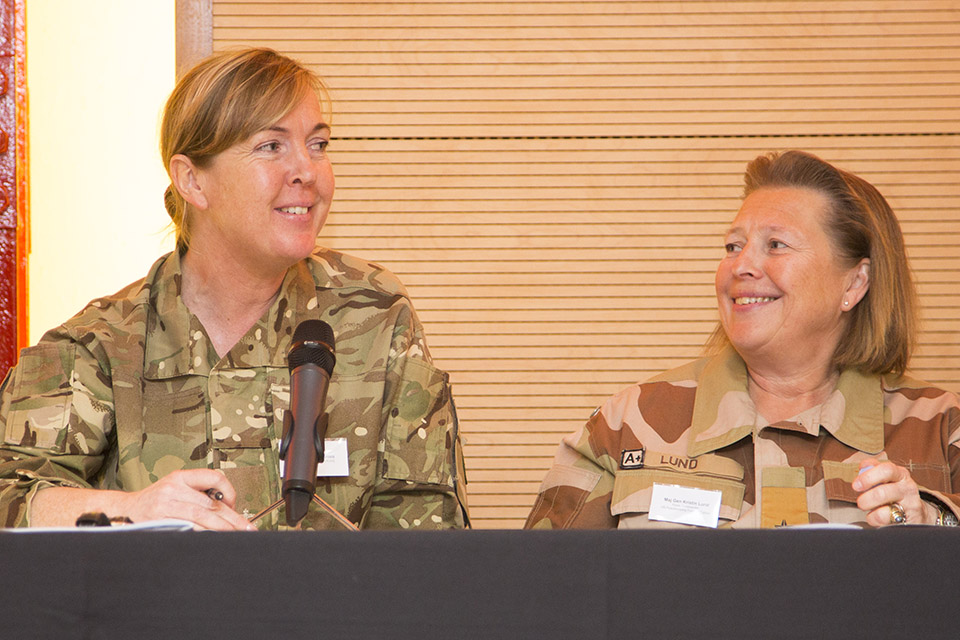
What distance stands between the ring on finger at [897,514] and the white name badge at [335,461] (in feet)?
3.41

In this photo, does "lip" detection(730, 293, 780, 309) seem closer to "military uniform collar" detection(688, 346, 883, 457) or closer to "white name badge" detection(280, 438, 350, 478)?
"military uniform collar" detection(688, 346, 883, 457)

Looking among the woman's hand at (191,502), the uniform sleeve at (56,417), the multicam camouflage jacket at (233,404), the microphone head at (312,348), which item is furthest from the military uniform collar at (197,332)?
the microphone head at (312,348)

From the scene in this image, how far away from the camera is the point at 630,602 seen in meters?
1.09

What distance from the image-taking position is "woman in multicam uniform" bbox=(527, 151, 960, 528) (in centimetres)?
217

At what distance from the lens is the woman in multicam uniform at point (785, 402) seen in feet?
7.13

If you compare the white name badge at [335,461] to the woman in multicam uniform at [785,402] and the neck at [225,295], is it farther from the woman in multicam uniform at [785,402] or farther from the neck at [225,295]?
the woman in multicam uniform at [785,402]

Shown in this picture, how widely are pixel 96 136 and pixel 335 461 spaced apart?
1.50 meters

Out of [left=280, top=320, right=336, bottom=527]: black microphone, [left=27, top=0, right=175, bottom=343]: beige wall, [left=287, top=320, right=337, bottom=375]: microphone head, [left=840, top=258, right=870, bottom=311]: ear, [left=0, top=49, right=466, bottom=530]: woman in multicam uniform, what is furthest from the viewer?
[left=27, top=0, right=175, bottom=343]: beige wall

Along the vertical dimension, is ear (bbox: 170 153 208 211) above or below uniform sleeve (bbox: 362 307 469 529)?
above

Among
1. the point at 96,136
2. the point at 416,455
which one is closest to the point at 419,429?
the point at 416,455

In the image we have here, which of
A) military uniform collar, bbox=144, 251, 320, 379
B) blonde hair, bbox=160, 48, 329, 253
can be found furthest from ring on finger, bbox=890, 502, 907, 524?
blonde hair, bbox=160, 48, 329, 253

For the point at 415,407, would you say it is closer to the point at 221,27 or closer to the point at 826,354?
the point at 826,354

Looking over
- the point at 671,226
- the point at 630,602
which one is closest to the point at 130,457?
the point at 630,602

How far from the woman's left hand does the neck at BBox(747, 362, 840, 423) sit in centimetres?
44
